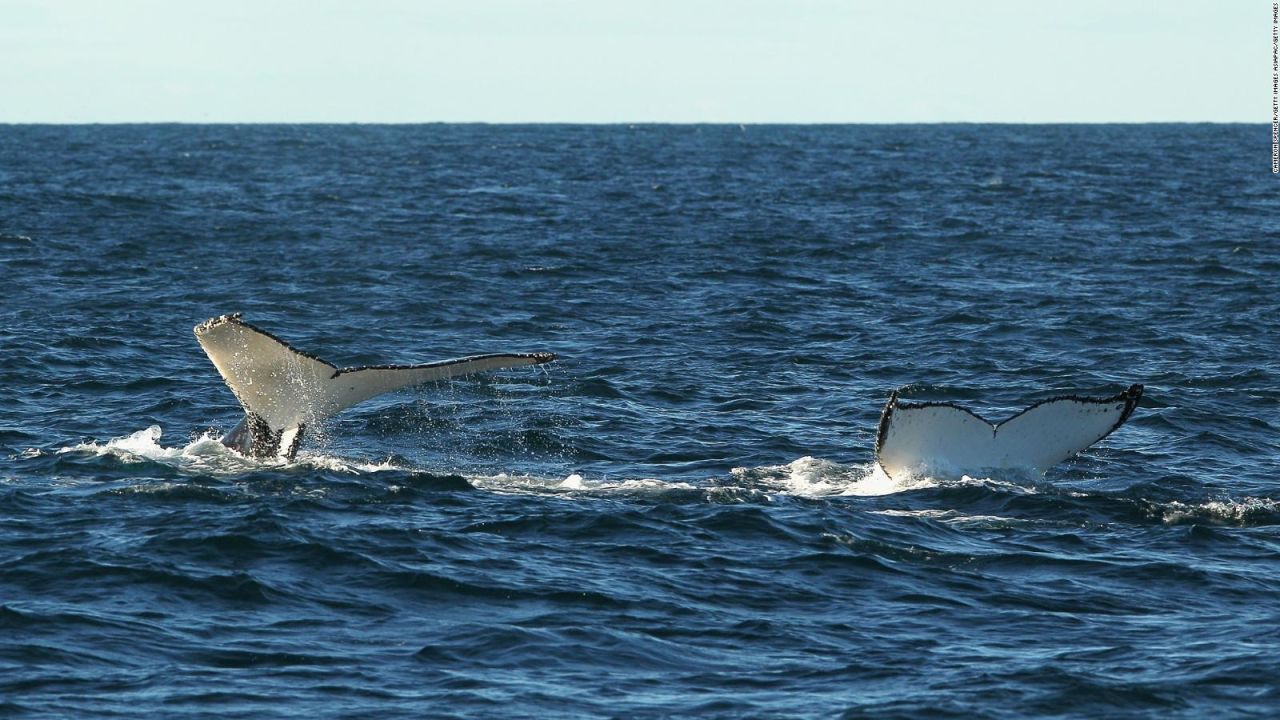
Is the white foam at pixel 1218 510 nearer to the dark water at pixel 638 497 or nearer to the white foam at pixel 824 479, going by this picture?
the dark water at pixel 638 497

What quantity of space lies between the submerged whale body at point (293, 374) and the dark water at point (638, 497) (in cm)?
85

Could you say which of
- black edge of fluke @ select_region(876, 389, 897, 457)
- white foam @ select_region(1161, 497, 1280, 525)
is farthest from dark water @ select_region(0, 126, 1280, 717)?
black edge of fluke @ select_region(876, 389, 897, 457)

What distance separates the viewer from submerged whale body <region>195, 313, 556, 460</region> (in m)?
14.6

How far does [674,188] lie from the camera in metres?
72.2

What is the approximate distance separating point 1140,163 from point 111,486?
8601cm

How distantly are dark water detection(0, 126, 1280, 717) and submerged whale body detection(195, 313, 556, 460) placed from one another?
2.79 feet

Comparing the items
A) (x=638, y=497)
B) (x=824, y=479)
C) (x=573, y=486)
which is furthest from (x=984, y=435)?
(x=573, y=486)

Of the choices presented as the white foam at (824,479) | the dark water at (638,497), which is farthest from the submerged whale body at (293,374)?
the white foam at (824,479)

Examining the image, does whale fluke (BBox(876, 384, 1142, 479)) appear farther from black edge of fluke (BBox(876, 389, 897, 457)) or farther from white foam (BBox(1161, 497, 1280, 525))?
white foam (BBox(1161, 497, 1280, 525))

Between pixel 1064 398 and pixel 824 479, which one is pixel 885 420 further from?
pixel 824 479

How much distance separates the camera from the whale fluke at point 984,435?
16203 mm

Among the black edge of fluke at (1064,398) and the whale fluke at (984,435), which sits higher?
the black edge of fluke at (1064,398)

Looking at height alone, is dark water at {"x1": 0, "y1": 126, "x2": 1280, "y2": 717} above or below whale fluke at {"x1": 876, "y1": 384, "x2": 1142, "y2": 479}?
below

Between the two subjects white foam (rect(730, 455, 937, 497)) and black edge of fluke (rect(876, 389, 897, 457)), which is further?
white foam (rect(730, 455, 937, 497))
